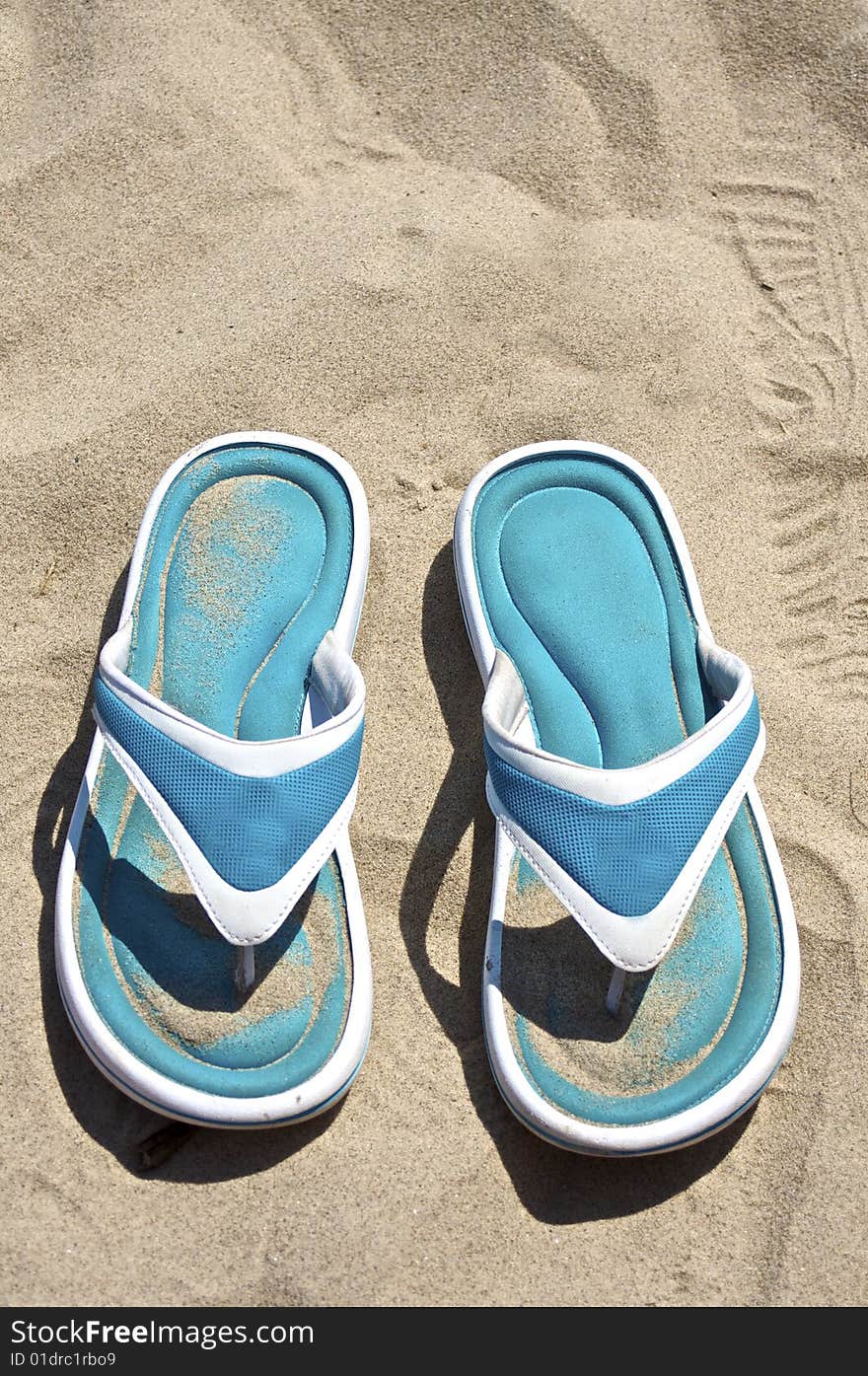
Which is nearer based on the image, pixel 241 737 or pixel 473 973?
pixel 473 973

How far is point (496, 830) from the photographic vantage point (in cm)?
270

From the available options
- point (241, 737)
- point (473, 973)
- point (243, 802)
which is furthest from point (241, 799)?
point (473, 973)

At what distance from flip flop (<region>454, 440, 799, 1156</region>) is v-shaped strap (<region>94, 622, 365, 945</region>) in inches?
12.1

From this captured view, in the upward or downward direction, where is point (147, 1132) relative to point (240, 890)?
downward

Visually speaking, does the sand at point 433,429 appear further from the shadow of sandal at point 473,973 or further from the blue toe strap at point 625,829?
the blue toe strap at point 625,829

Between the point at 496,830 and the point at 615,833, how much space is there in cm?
47

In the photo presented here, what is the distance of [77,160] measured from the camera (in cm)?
342

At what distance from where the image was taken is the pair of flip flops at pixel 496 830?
2.28 metres

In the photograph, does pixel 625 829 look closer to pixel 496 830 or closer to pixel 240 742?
pixel 496 830

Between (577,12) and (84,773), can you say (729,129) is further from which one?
(84,773)

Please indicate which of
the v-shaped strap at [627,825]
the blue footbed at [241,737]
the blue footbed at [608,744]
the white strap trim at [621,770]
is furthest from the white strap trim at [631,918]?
the blue footbed at [241,737]

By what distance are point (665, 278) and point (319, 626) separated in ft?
4.45

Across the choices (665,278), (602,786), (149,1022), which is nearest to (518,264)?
(665,278)

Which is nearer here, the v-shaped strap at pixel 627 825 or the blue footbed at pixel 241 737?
the v-shaped strap at pixel 627 825
